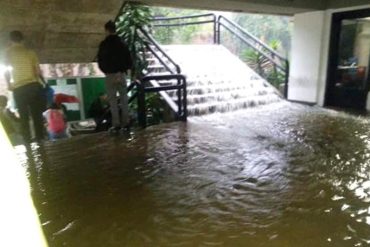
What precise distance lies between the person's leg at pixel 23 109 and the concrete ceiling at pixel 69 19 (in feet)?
4.26

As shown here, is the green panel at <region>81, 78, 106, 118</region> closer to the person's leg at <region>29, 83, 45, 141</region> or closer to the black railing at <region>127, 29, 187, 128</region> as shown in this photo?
the black railing at <region>127, 29, 187, 128</region>

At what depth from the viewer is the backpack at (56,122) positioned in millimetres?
5078

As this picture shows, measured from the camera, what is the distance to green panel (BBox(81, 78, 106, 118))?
6926mm

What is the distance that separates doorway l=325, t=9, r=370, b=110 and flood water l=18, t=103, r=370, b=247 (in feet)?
8.43

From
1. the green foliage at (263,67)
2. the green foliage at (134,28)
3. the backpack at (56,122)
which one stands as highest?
the green foliage at (134,28)

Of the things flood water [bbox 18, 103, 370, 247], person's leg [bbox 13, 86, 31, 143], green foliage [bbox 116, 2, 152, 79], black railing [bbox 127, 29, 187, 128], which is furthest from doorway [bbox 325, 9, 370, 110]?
person's leg [bbox 13, 86, 31, 143]

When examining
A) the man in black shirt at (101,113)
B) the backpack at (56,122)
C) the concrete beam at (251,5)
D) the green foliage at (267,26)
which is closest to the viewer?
the backpack at (56,122)

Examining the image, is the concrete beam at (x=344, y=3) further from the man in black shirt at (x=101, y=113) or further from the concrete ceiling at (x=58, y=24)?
the man in black shirt at (x=101, y=113)

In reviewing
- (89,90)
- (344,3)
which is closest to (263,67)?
(344,3)

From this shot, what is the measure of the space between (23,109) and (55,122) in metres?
0.55

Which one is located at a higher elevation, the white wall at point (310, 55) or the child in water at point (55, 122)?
the white wall at point (310, 55)

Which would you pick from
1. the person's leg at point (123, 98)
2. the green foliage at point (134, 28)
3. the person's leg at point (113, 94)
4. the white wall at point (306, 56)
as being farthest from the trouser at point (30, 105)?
the white wall at point (306, 56)

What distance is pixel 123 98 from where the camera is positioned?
5098 millimetres

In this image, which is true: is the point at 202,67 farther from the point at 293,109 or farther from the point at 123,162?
the point at 123,162
